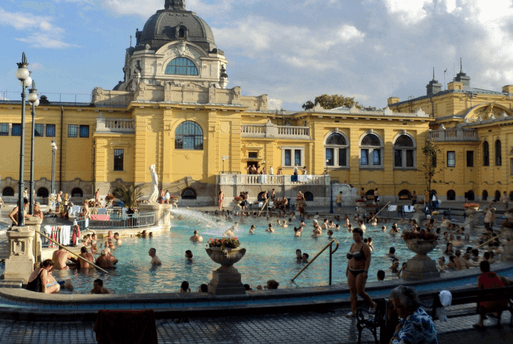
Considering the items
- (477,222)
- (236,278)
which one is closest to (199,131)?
(477,222)

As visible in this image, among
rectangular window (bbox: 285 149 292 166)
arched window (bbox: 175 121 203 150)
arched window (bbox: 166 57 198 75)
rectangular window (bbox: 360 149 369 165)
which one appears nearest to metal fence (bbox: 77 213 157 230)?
arched window (bbox: 175 121 203 150)

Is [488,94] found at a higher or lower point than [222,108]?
higher

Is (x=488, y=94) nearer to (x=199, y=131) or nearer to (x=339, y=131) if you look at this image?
(x=339, y=131)

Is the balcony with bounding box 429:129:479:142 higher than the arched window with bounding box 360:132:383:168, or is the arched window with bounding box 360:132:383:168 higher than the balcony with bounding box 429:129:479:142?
the balcony with bounding box 429:129:479:142

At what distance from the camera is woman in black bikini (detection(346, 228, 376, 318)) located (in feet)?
29.6

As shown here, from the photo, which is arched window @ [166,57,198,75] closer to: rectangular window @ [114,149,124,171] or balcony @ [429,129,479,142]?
rectangular window @ [114,149,124,171]

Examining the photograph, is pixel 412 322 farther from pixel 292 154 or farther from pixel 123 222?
pixel 292 154

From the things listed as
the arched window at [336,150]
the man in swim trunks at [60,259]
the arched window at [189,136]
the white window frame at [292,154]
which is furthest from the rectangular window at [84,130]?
the man in swim trunks at [60,259]

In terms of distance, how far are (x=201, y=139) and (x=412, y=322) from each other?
3754cm

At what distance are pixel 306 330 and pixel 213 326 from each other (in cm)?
156

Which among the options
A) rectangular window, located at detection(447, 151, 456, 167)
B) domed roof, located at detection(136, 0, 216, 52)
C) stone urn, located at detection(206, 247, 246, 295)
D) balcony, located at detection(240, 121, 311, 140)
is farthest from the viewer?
domed roof, located at detection(136, 0, 216, 52)

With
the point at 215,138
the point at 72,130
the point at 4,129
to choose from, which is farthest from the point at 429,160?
the point at 4,129

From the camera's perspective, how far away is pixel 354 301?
9.02 m

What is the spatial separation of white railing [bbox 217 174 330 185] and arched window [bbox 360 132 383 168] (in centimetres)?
734
